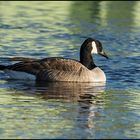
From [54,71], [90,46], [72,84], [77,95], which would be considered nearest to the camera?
[77,95]

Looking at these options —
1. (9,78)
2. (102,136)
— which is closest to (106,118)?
(102,136)

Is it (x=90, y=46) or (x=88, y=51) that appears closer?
(x=88, y=51)

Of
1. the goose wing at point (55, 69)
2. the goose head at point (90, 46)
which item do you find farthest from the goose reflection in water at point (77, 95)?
the goose head at point (90, 46)

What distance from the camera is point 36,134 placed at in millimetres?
13977

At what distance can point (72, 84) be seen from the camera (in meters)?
21.0

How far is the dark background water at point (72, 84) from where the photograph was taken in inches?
584

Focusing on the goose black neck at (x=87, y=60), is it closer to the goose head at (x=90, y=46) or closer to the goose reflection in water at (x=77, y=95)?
the goose head at (x=90, y=46)

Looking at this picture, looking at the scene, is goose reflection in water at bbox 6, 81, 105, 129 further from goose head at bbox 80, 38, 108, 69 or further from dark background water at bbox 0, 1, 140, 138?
goose head at bbox 80, 38, 108, 69

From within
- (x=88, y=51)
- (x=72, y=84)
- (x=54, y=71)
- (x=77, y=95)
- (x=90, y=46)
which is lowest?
(x=72, y=84)

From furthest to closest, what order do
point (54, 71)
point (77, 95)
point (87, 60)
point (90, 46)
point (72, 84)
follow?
point (90, 46), point (87, 60), point (54, 71), point (72, 84), point (77, 95)

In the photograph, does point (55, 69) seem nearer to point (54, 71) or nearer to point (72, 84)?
point (54, 71)

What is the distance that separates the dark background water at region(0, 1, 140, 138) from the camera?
14.8 metres

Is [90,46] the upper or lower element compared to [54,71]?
upper

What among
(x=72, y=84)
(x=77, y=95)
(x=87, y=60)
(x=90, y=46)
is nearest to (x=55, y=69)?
(x=72, y=84)
